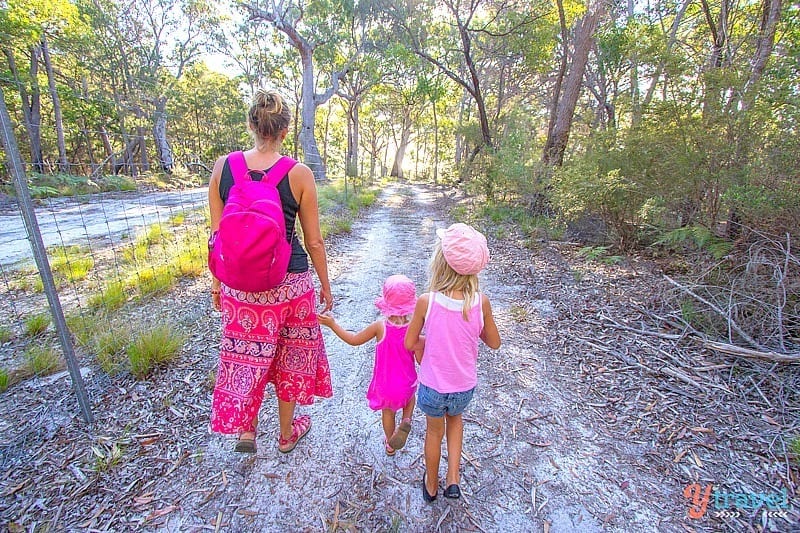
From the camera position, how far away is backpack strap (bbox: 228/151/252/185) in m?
1.67

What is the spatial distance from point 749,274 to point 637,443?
1.92 m

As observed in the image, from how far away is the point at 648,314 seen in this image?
11.3 ft

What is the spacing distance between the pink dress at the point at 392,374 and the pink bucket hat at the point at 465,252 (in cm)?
55

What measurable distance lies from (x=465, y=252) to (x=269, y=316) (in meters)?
1.00

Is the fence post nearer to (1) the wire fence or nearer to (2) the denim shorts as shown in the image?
(1) the wire fence

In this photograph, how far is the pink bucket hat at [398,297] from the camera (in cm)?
182

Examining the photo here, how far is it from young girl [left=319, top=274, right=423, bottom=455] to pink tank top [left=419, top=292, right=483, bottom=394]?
15 cm

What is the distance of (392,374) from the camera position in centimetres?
194

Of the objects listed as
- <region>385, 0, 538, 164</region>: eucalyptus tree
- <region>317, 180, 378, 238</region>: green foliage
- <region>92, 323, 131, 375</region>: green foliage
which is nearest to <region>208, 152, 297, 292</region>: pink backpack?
<region>92, 323, 131, 375</region>: green foliage

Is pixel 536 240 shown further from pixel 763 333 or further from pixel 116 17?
pixel 116 17

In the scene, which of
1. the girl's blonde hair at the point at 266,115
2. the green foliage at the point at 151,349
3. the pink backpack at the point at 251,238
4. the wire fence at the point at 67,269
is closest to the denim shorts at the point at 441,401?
the pink backpack at the point at 251,238

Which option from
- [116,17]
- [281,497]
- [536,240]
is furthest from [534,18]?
[116,17]

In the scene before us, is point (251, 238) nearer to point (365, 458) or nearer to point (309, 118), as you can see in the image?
point (365, 458)

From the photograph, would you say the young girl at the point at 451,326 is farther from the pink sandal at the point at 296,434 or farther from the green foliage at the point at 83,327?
the green foliage at the point at 83,327
